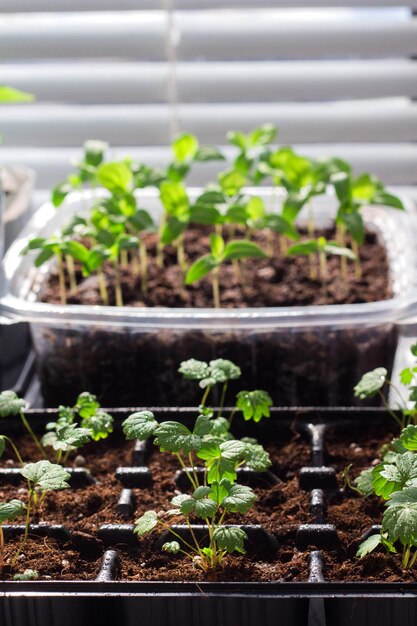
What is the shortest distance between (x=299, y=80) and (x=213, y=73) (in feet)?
0.42

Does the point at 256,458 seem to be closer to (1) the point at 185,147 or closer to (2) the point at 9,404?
(2) the point at 9,404

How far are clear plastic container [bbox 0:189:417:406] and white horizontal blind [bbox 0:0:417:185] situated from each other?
38 centimetres

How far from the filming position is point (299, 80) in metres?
1.49

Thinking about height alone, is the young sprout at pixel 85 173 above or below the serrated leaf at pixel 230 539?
above

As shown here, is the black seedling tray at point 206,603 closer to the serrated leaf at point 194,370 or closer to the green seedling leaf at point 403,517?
the green seedling leaf at point 403,517

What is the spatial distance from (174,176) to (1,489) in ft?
1.61

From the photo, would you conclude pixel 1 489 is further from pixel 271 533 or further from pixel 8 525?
pixel 271 533

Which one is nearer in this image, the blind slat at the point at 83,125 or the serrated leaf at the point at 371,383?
the serrated leaf at the point at 371,383

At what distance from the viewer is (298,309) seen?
116cm

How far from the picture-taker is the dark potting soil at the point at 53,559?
0.87 m

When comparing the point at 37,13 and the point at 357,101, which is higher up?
the point at 37,13

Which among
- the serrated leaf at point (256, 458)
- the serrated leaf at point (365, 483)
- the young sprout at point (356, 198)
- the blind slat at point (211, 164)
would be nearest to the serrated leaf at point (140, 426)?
the serrated leaf at point (256, 458)

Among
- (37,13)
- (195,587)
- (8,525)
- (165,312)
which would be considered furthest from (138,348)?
(37,13)

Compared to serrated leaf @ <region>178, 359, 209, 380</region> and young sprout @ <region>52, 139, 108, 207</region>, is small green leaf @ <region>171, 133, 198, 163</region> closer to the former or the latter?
young sprout @ <region>52, 139, 108, 207</region>
